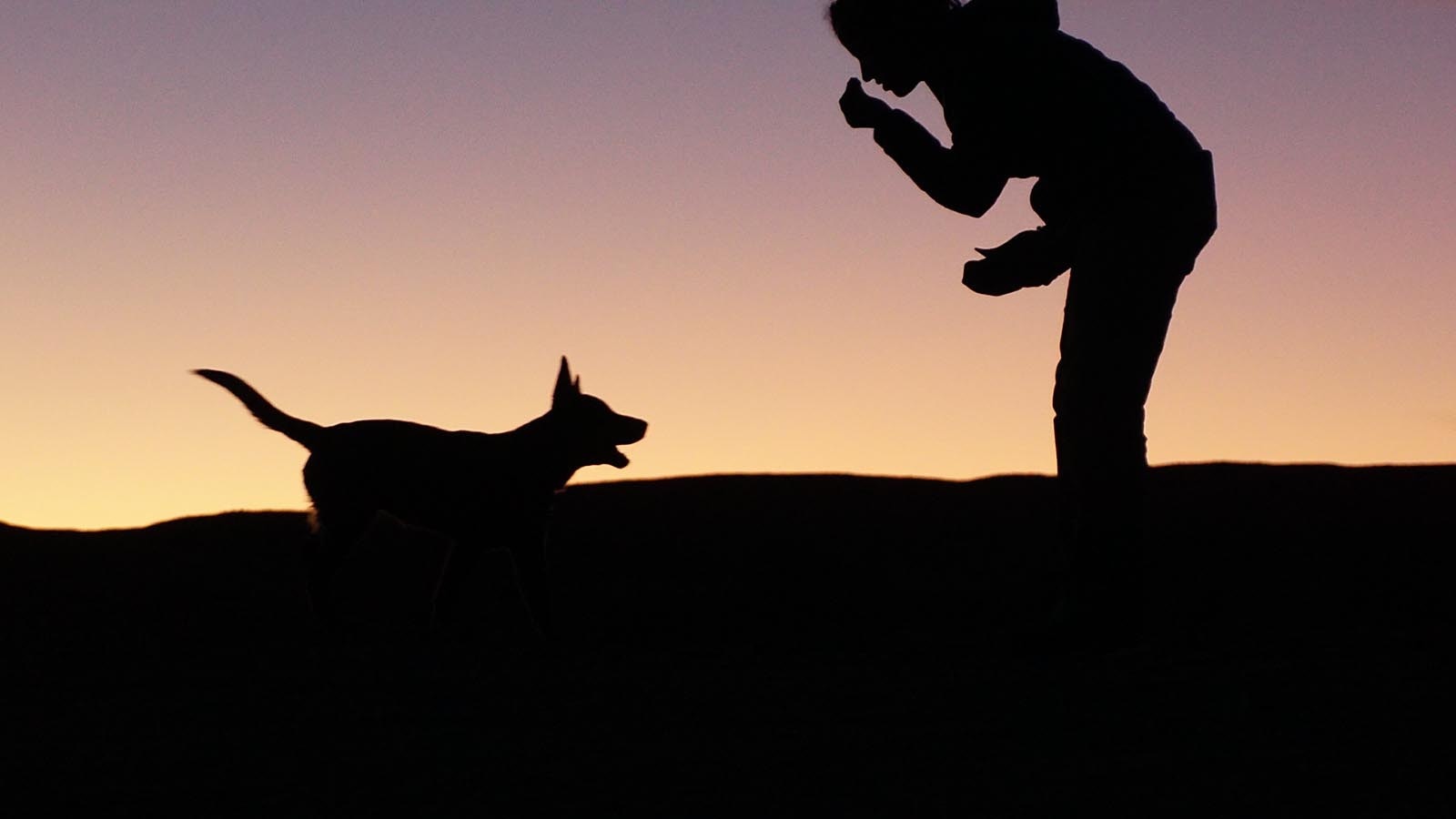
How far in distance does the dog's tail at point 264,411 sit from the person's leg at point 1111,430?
343 cm

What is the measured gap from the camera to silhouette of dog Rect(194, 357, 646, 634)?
6500 mm

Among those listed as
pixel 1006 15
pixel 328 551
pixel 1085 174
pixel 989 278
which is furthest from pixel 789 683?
pixel 328 551

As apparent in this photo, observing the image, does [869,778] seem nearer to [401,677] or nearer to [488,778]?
[488,778]

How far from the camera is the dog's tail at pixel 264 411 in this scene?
22.3 ft

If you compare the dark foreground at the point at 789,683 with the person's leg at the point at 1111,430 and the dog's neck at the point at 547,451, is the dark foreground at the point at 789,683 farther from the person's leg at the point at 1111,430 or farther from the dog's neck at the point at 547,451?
the dog's neck at the point at 547,451

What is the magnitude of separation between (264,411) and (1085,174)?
3.72m

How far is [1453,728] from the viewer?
3.38 meters

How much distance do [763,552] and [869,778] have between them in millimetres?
4326

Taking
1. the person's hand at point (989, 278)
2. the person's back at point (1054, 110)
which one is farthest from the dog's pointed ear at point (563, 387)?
the person's back at point (1054, 110)

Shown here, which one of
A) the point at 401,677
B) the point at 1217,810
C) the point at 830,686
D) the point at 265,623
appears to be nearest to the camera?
the point at 1217,810

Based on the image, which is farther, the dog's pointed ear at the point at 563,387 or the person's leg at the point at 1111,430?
the dog's pointed ear at the point at 563,387

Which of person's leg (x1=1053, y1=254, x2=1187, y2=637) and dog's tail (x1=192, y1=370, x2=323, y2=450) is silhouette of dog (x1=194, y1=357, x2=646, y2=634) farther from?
person's leg (x1=1053, y1=254, x2=1187, y2=637)

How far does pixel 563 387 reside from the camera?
275 inches

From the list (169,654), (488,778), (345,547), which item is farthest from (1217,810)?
(345,547)
